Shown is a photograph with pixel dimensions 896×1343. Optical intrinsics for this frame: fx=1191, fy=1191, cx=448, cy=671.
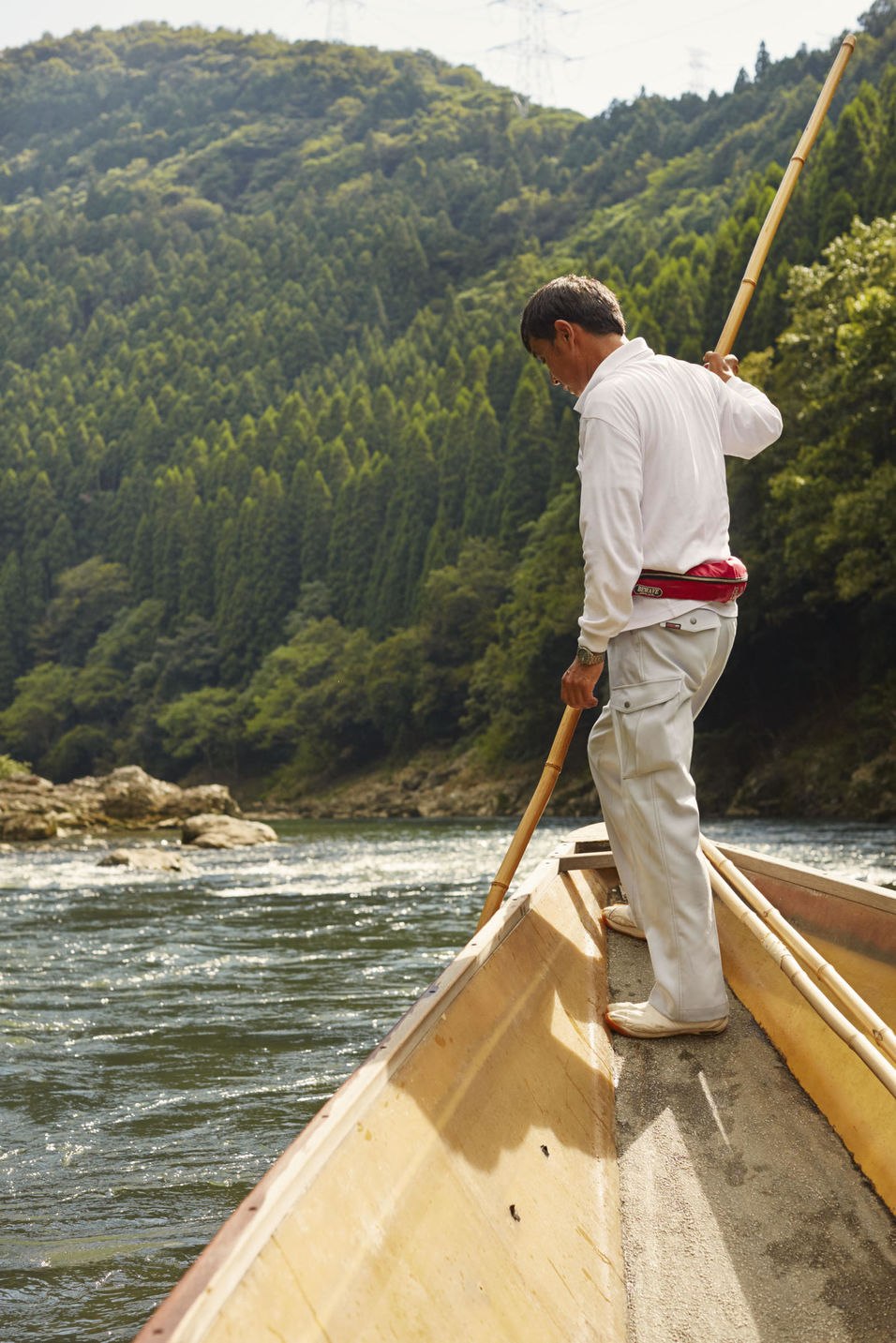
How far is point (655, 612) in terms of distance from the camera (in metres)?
3.08

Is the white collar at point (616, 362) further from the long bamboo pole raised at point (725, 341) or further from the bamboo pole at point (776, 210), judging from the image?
the bamboo pole at point (776, 210)

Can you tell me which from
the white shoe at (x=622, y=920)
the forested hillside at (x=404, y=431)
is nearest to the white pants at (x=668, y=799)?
the white shoe at (x=622, y=920)

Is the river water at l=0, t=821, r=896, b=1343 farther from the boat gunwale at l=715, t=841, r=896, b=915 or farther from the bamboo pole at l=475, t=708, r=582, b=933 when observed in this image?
the boat gunwale at l=715, t=841, r=896, b=915

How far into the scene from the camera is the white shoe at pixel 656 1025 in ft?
10.4

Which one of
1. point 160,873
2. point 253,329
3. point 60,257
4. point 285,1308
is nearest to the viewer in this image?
point 285,1308

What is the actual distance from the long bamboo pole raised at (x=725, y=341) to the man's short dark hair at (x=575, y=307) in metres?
0.49

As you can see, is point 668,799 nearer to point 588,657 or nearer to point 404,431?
point 588,657

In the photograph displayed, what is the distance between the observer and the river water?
3.46 m

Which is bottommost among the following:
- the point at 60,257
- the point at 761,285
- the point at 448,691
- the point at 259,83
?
the point at 448,691

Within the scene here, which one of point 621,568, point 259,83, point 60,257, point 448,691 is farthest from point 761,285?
point 259,83

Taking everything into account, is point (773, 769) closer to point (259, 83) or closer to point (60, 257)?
point (60, 257)

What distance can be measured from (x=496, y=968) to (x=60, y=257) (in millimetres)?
139558

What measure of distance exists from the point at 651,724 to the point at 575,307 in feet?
3.76

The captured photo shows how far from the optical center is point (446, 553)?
58.9 meters
